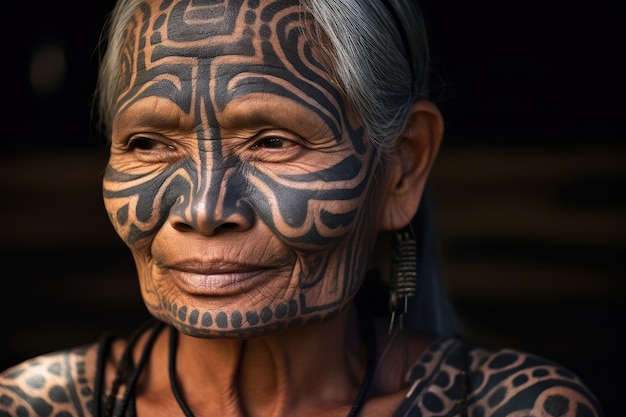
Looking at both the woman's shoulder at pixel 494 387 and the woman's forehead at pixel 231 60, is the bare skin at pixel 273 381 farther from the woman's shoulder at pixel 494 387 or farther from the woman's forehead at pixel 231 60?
the woman's forehead at pixel 231 60

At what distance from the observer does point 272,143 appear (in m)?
2.29

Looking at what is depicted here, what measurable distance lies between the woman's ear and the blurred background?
1618 mm

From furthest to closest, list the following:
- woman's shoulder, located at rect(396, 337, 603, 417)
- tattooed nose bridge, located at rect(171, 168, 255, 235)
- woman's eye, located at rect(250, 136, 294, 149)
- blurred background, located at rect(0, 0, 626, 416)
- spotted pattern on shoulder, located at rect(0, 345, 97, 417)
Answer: blurred background, located at rect(0, 0, 626, 416), spotted pattern on shoulder, located at rect(0, 345, 97, 417), woman's shoulder, located at rect(396, 337, 603, 417), woman's eye, located at rect(250, 136, 294, 149), tattooed nose bridge, located at rect(171, 168, 255, 235)

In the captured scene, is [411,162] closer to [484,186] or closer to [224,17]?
[224,17]

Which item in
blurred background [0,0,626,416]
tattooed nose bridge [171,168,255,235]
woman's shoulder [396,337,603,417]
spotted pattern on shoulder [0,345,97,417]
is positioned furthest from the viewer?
blurred background [0,0,626,416]

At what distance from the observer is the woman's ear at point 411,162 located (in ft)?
8.48

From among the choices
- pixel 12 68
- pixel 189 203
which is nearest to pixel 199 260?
pixel 189 203

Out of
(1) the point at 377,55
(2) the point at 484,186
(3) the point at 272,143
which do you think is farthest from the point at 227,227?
(2) the point at 484,186

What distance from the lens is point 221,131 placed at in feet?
7.41

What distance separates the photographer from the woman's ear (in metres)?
2.58

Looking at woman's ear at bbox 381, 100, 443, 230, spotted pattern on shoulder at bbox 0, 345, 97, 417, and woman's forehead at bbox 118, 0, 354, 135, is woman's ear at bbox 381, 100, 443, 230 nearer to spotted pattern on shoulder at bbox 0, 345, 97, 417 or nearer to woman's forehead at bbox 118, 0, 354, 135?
woman's forehead at bbox 118, 0, 354, 135

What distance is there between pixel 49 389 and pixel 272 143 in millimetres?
940

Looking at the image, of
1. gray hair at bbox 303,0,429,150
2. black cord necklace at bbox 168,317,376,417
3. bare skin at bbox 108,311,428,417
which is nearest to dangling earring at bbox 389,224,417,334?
black cord necklace at bbox 168,317,376,417

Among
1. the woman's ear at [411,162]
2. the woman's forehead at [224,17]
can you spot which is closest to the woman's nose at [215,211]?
the woman's forehead at [224,17]
